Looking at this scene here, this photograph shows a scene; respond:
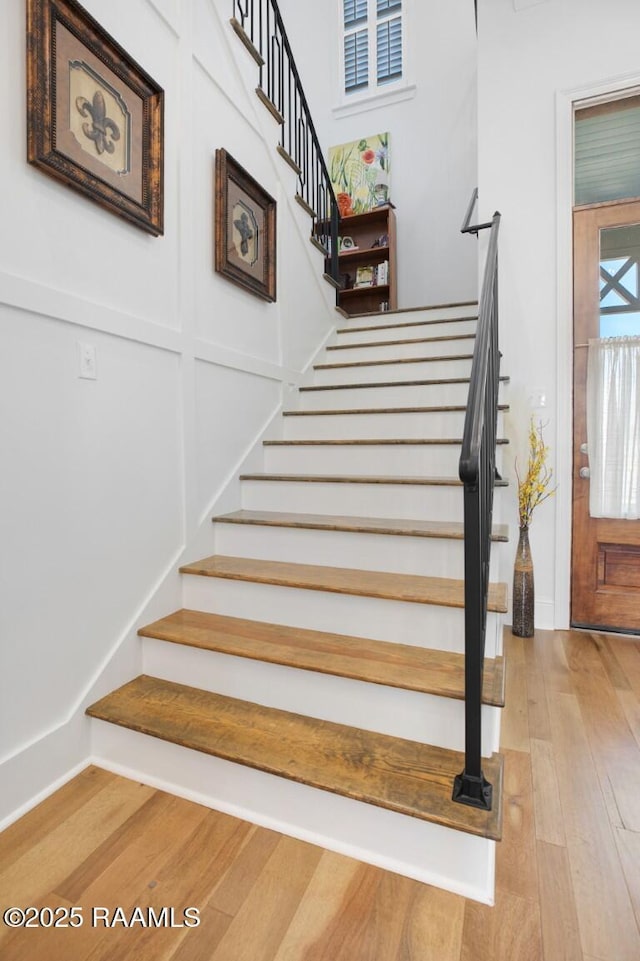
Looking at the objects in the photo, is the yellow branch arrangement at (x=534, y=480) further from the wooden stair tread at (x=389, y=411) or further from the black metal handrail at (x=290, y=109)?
the black metal handrail at (x=290, y=109)

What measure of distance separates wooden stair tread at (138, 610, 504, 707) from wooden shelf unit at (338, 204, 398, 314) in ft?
11.8

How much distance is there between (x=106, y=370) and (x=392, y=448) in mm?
1293

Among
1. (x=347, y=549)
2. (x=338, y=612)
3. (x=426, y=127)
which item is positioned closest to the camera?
(x=338, y=612)

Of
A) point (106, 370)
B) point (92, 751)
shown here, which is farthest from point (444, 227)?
point (92, 751)

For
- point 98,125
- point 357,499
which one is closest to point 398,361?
point 357,499

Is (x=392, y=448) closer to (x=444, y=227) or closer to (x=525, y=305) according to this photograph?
(x=525, y=305)

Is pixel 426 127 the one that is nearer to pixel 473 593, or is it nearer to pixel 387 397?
pixel 387 397

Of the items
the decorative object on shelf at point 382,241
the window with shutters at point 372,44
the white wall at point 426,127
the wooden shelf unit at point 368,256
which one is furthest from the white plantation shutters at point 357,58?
the decorative object on shelf at point 382,241

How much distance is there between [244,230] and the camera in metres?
2.35

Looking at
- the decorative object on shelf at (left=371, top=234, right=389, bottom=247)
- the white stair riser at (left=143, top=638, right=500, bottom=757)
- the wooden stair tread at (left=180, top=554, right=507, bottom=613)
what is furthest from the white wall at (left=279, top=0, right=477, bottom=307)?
the white stair riser at (left=143, top=638, right=500, bottom=757)

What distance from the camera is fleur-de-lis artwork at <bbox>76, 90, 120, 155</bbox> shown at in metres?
1.45

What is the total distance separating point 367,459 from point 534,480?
99 centimetres

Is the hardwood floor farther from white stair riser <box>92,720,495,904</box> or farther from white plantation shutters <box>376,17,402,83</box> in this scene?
white plantation shutters <box>376,17,402,83</box>

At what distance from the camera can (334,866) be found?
115cm
